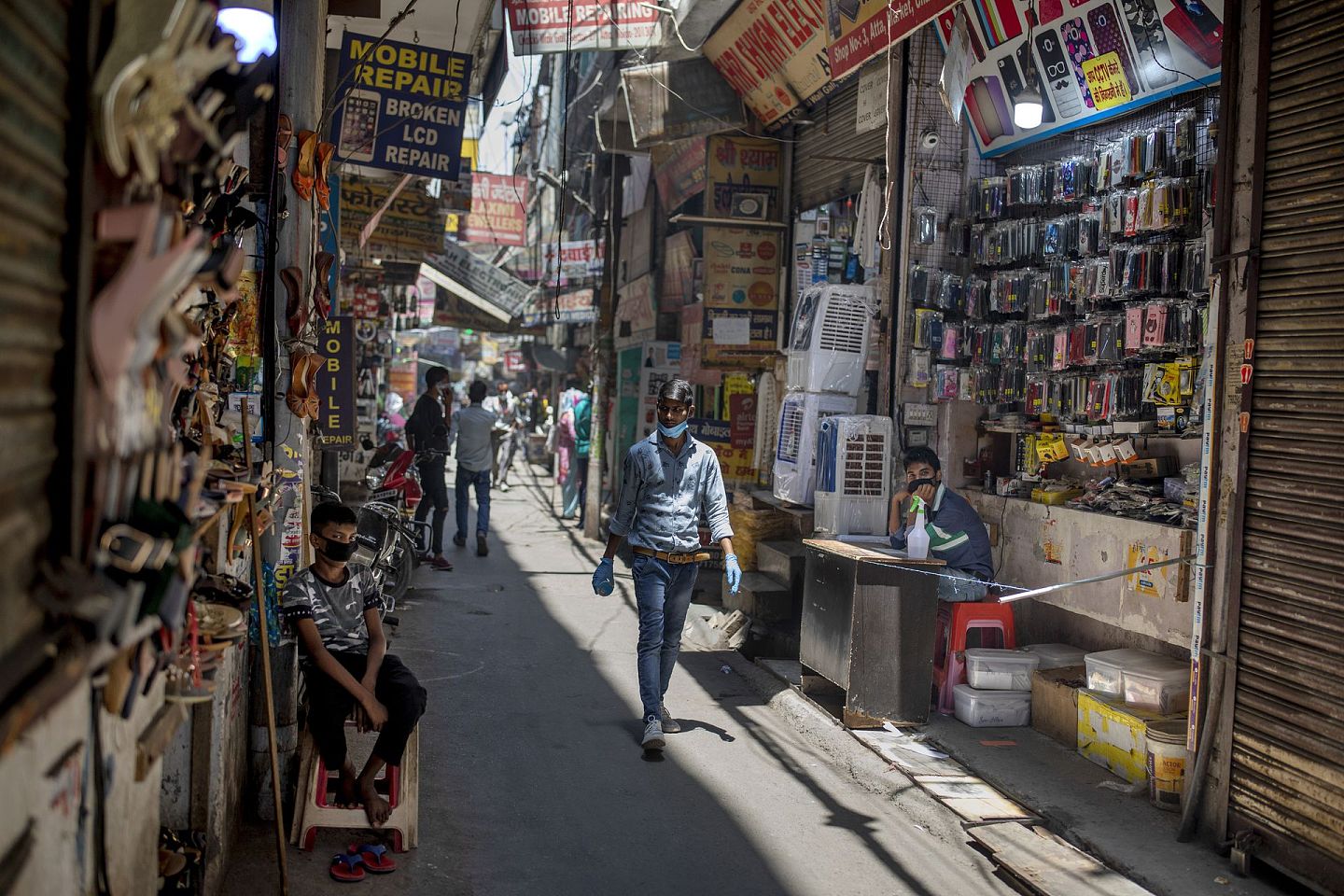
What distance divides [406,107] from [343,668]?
7.02 metres

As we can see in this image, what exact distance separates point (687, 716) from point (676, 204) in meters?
9.12

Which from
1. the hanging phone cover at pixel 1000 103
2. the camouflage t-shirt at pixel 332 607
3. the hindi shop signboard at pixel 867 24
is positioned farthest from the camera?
the hanging phone cover at pixel 1000 103

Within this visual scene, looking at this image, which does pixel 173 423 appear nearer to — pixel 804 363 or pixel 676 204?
pixel 804 363

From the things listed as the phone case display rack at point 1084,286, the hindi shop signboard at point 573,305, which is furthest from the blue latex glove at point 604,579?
the hindi shop signboard at point 573,305

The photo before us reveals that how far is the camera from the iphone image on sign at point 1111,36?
7426mm

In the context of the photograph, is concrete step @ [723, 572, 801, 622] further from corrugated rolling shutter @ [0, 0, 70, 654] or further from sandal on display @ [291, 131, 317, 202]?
corrugated rolling shutter @ [0, 0, 70, 654]

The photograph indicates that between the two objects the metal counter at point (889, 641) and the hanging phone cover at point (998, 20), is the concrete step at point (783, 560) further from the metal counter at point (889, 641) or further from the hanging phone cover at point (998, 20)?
the hanging phone cover at point (998, 20)

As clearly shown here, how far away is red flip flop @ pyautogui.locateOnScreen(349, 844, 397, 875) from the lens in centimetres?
486

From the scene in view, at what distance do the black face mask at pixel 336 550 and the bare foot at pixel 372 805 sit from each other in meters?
1.01

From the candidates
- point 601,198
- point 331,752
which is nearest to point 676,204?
point 601,198

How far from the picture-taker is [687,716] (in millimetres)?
7703

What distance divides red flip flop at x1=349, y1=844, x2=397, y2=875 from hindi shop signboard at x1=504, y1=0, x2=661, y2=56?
8.29m

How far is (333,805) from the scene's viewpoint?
5.05 m

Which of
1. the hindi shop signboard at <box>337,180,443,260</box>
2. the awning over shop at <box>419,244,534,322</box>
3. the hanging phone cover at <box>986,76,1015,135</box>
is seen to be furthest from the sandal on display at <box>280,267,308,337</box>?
the awning over shop at <box>419,244,534,322</box>
